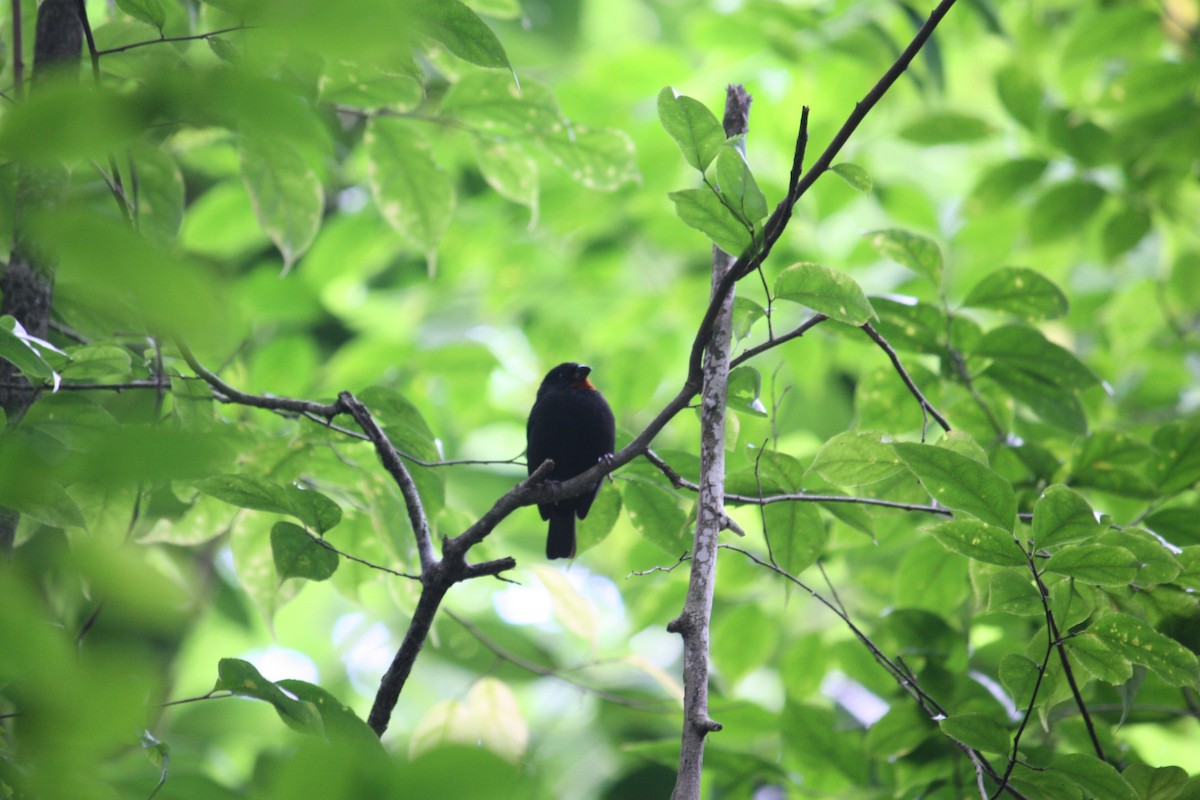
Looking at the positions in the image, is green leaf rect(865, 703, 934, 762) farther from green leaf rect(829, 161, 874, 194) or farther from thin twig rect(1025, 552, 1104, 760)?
green leaf rect(829, 161, 874, 194)

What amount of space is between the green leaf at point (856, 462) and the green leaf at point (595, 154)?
1.19 meters

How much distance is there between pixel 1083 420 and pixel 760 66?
2.67 metres

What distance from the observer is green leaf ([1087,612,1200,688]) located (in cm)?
184

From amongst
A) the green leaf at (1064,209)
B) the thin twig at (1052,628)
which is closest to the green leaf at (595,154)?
the thin twig at (1052,628)

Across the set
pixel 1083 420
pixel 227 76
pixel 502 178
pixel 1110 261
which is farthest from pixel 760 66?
pixel 227 76

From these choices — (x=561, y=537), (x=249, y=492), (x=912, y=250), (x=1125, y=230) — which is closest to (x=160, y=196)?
(x=249, y=492)

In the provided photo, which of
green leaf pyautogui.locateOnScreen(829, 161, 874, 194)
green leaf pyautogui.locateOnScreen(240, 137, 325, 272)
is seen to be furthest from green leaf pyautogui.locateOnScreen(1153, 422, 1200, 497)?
green leaf pyautogui.locateOnScreen(240, 137, 325, 272)

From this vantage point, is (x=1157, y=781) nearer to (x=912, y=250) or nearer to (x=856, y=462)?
(x=856, y=462)

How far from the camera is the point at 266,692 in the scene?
1.63m

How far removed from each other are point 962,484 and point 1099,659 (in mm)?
464

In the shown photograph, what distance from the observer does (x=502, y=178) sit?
2.99 m

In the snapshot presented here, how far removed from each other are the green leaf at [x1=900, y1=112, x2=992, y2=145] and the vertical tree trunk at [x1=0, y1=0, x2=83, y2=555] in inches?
120

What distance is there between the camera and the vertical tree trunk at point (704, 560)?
1504 millimetres

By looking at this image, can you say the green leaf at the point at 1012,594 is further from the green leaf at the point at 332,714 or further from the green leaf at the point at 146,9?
the green leaf at the point at 146,9
